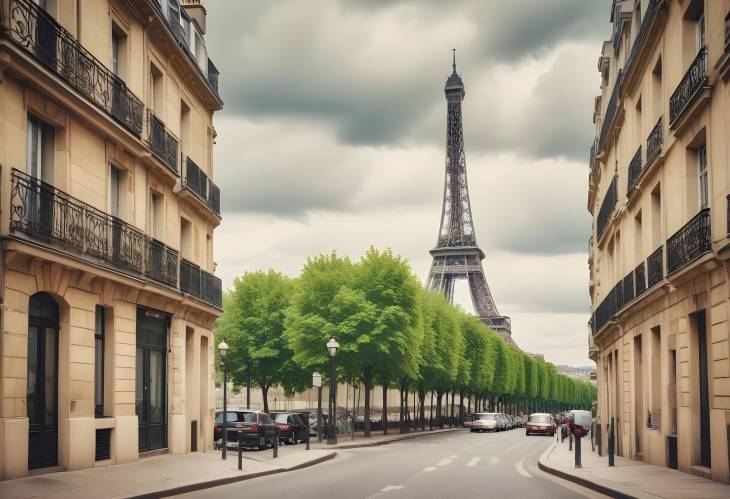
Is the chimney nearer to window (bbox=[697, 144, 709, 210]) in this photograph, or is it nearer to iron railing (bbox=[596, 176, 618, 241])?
iron railing (bbox=[596, 176, 618, 241])

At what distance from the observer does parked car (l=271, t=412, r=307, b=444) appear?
46.0m

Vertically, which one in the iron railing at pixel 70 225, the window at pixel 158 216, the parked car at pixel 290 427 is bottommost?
the parked car at pixel 290 427

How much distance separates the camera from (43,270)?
64.0 ft

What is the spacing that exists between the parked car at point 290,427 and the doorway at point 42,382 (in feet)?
82.3

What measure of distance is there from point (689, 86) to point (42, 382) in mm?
15538

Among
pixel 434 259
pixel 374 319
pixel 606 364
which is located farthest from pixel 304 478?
pixel 434 259

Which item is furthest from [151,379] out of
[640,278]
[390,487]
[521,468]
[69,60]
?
[640,278]

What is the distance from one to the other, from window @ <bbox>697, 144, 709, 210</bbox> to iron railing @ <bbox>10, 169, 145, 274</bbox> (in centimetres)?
1402

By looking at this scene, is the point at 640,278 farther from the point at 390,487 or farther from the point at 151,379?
the point at 151,379

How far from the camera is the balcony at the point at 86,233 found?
1850 cm

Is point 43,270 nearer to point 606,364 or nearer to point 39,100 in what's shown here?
point 39,100

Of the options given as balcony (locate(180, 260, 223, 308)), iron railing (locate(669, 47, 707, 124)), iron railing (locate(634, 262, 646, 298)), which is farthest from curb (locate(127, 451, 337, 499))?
iron railing (locate(669, 47, 707, 124))

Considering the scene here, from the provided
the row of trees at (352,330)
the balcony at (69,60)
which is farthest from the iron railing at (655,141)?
the row of trees at (352,330)

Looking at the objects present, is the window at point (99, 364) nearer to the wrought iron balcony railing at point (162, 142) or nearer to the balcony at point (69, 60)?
Answer: the balcony at point (69, 60)
